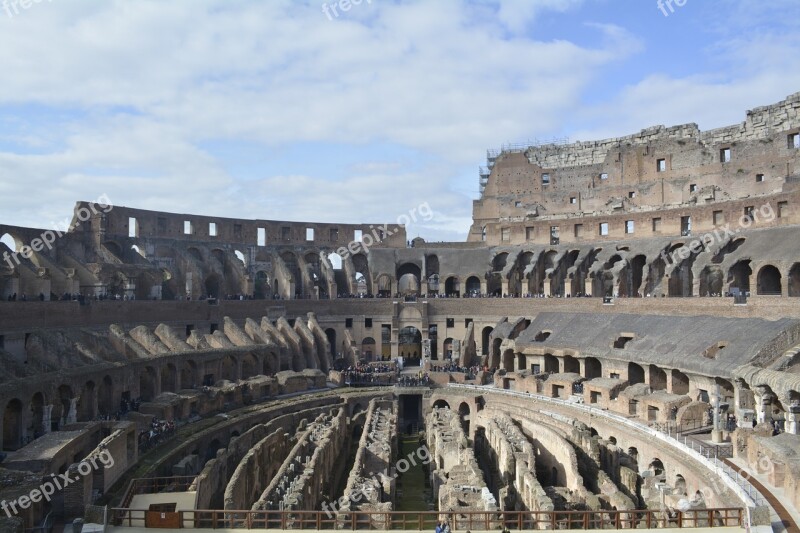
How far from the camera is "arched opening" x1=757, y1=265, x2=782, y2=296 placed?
39.5m

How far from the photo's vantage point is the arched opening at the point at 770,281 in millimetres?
39469

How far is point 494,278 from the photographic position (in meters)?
55.5

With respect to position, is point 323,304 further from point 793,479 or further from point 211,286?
point 793,479

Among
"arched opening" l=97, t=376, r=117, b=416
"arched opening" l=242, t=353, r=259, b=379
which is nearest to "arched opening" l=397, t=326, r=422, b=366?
"arched opening" l=242, t=353, r=259, b=379

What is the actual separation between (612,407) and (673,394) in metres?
3.11

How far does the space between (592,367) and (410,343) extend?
20.4 m

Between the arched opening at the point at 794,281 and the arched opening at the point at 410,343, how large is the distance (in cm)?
2641

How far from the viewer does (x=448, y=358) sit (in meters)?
50.5

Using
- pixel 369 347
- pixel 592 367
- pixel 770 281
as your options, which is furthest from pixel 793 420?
pixel 369 347

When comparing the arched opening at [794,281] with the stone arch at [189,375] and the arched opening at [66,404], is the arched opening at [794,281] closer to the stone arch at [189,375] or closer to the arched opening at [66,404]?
the stone arch at [189,375]

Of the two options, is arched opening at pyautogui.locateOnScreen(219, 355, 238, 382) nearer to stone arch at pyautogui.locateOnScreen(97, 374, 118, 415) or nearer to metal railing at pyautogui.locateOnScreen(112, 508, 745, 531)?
stone arch at pyautogui.locateOnScreen(97, 374, 118, 415)

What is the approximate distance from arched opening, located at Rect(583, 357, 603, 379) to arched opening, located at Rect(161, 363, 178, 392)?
22891 mm

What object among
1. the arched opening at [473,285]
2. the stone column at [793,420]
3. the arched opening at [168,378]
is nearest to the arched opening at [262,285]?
the arched opening at [473,285]

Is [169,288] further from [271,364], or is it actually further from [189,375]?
[189,375]
